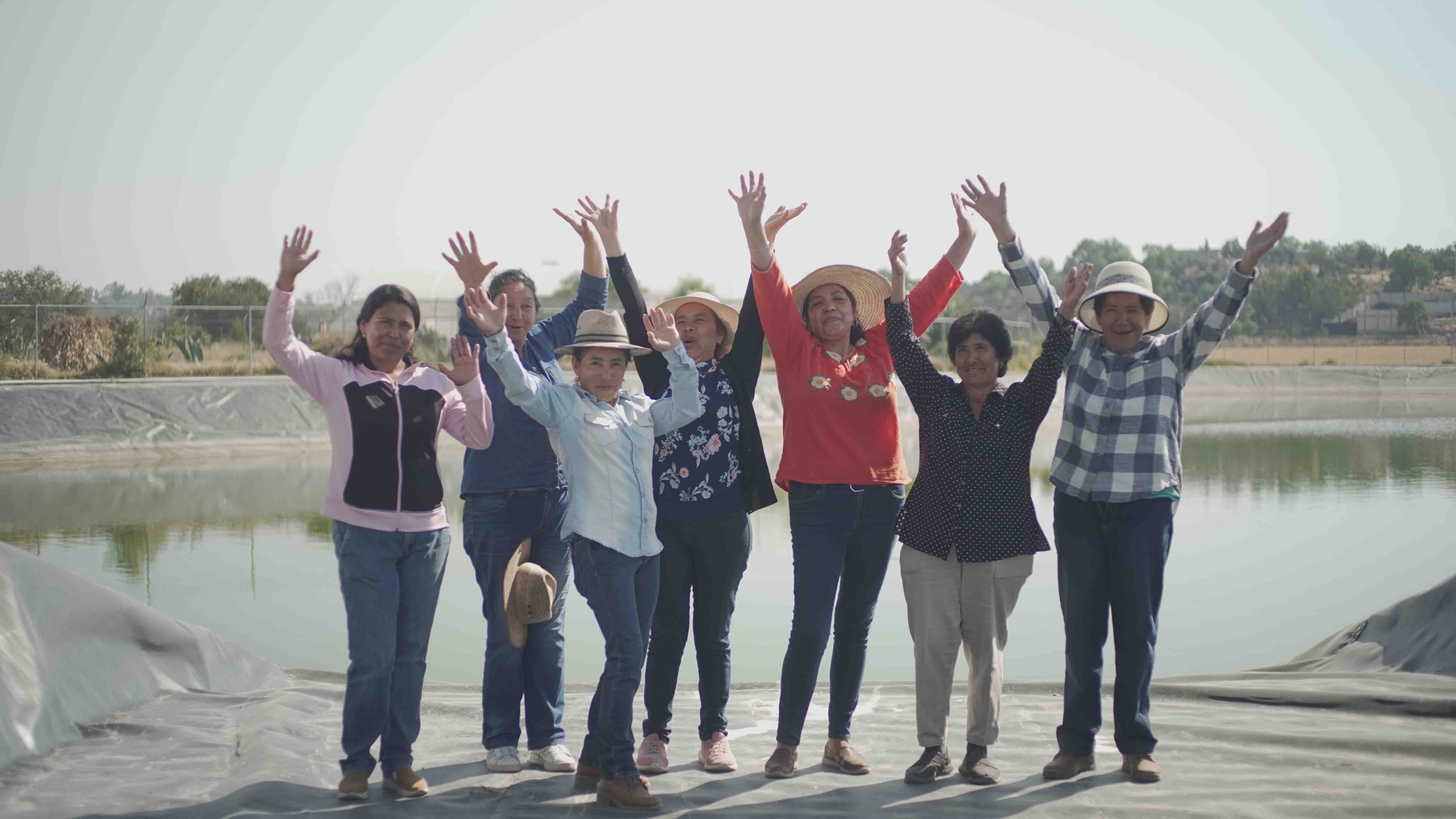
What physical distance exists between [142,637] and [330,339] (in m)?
28.0

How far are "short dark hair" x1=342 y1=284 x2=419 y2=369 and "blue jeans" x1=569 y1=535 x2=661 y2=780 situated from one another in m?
1.01

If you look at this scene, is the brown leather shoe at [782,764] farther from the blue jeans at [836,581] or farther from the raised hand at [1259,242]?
the raised hand at [1259,242]

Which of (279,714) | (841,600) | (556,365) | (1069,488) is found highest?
(556,365)

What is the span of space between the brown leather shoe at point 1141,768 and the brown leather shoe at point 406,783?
99.6 inches

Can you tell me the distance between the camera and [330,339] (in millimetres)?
32000

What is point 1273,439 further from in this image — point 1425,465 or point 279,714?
point 279,714

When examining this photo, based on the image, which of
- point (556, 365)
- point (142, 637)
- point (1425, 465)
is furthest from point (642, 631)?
point (1425, 465)

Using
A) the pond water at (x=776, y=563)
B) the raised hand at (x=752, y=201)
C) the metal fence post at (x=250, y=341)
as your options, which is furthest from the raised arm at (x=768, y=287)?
the metal fence post at (x=250, y=341)

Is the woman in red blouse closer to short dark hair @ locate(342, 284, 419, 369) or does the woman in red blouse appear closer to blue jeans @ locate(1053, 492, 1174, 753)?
blue jeans @ locate(1053, 492, 1174, 753)

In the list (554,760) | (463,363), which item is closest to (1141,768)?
(554,760)

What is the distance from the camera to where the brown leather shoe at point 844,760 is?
14.6 feet

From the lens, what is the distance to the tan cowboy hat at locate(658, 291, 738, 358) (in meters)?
4.72

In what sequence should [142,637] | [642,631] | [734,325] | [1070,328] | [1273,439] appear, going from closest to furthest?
[642,631] < [1070,328] < [734,325] < [142,637] < [1273,439]

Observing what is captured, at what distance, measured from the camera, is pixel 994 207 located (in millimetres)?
4758
